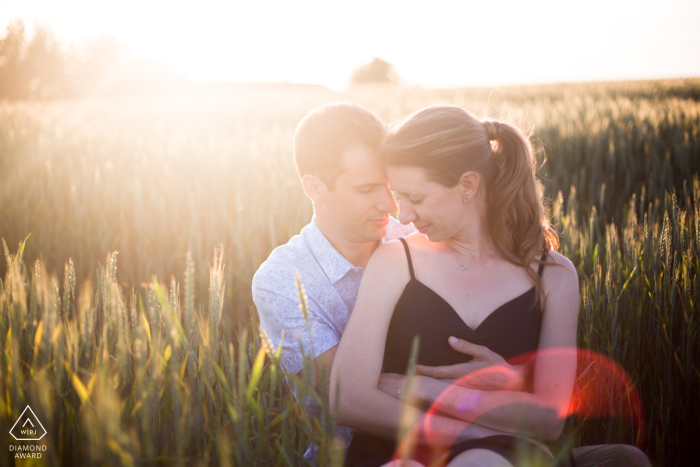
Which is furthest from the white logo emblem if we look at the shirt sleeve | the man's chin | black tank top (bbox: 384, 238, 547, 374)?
the man's chin

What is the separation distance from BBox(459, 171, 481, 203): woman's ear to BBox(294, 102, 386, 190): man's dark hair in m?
0.44

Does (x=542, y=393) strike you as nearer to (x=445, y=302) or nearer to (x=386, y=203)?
(x=445, y=302)

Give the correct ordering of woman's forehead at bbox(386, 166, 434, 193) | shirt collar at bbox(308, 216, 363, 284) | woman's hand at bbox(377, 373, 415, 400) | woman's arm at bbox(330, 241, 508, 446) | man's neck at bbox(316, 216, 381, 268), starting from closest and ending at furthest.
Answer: woman's arm at bbox(330, 241, 508, 446) < woman's hand at bbox(377, 373, 415, 400) < woman's forehead at bbox(386, 166, 434, 193) < shirt collar at bbox(308, 216, 363, 284) < man's neck at bbox(316, 216, 381, 268)

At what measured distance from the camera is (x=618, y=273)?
6.97 feet

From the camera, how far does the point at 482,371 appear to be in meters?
1.39

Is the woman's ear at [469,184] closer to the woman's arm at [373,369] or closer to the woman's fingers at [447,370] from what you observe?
the woman's arm at [373,369]

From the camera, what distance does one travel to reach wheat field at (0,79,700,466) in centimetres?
89

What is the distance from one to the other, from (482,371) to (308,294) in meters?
0.70

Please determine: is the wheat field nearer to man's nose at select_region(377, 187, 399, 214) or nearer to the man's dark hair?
the man's dark hair

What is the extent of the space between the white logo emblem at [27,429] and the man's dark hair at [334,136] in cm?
128

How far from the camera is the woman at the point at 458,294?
1.33 m

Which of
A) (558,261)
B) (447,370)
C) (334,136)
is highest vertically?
(334,136)

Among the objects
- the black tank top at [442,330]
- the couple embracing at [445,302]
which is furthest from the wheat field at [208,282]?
the black tank top at [442,330]

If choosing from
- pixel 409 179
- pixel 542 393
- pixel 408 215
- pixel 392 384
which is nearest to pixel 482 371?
pixel 542 393
